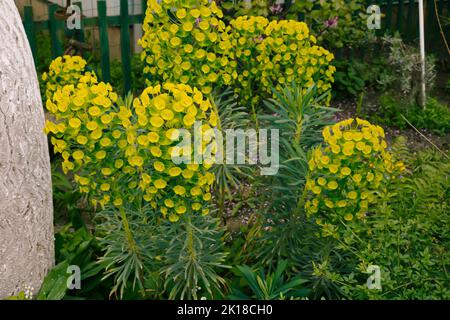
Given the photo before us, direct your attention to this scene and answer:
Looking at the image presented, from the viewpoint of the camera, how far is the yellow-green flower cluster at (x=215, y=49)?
3422 mm

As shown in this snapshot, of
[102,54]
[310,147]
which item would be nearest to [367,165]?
[310,147]

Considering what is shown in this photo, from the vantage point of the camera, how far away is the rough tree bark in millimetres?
2674

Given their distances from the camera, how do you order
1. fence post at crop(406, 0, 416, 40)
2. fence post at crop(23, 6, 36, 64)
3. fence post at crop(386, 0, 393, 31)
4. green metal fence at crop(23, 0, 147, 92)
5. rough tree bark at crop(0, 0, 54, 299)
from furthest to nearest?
fence post at crop(406, 0, 416, 40) < fence post at crop(386, 0, 393, 31) < green metal fence at crop(23, 0, 147, 92) < fence post at crop(23, 6, 36, 64) < rough tree bark at crop(0, 0, 54, 299)

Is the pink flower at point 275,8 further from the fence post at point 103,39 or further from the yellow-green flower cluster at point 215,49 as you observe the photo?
the yellow-green flower cluster at point 215,49

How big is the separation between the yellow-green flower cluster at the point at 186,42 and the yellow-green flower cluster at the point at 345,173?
0.97 m

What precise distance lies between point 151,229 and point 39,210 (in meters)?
0.50

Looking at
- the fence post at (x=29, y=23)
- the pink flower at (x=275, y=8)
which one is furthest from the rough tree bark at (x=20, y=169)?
the pink flower at (x=275, y=8)

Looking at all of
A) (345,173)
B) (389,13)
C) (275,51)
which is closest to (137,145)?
(345,173)

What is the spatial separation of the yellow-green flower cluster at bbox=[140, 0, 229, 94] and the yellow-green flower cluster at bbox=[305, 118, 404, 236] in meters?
0.97

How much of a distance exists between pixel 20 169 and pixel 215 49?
1320 mm

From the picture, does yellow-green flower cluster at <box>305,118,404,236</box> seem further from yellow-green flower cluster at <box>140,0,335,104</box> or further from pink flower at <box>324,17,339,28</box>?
pink flower at <box>324,17,339,28</box>

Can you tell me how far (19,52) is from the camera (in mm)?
2777

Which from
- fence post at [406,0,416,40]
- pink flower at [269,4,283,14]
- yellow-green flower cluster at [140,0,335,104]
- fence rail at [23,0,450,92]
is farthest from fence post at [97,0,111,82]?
fence post at [406,0,416,40]

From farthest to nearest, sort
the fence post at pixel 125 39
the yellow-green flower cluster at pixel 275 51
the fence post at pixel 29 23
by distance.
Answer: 1. the fence post at pixel 125 39
2. the fence post at pixel 29 23
3. the yellow-green flower cluster at pixel 275 51
